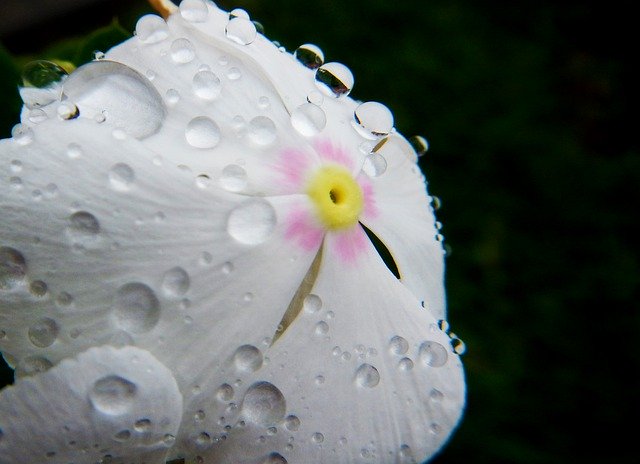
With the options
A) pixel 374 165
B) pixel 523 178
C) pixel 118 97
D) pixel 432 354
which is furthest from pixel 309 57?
pixel 523 178

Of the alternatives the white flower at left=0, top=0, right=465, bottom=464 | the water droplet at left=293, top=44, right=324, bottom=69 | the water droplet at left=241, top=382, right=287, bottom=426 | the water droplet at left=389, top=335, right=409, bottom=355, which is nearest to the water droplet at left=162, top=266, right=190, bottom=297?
the white flower at left=0, top=0, right=465, bottom=464

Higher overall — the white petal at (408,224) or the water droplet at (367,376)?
the white petal at (408,224)

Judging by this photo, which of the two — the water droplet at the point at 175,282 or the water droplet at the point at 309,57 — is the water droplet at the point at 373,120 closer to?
the water droplet at the point at 309,57

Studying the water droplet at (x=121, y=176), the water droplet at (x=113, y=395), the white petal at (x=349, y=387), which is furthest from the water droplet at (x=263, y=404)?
the water droplet at (x=121, y=176)

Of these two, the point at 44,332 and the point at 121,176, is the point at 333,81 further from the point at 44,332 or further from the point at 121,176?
the point at 44,332

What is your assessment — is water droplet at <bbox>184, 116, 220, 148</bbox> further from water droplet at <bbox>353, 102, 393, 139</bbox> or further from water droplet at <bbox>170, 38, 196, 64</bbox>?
water droplet at <bbox>353, 102, 393, 139</bbox>

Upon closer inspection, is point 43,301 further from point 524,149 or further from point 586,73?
point 586,73

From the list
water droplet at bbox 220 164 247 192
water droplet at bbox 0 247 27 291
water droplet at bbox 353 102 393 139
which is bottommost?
water droplet at bbox 0 247 27 291
